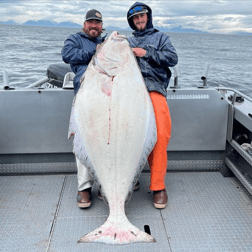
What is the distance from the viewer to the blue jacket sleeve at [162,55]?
2557mm

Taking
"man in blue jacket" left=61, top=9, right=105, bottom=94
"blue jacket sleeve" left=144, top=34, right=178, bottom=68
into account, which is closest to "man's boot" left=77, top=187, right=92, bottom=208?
"man in blue jacket" left=61, top=9, right=105, bottom=94

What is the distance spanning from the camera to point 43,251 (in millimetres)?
2252

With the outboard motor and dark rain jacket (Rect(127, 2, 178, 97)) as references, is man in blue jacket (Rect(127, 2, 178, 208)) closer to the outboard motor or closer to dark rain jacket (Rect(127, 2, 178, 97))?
dark rain jacket (Rect(127, 2, 178, 97))

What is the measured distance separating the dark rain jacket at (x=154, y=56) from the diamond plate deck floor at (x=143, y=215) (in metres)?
1.08

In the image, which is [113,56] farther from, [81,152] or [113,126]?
[81,152]

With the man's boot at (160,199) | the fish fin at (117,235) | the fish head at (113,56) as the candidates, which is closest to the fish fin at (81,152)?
the fish fin at (117,235)

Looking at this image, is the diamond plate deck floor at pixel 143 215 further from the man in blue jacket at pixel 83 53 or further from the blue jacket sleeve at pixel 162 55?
the blue jacket sleeve at pixel 162 55

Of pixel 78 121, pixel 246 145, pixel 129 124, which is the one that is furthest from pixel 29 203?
pixel 246 145

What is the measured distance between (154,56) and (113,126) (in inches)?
29.3

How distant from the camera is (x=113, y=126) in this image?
226 centimetres

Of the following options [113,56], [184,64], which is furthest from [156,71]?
[184,64]

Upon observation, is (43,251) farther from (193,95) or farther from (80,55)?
(193,95)

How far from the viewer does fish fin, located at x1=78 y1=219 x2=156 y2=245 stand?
7.02 feet

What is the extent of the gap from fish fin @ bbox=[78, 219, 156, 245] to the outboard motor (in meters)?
3.24
